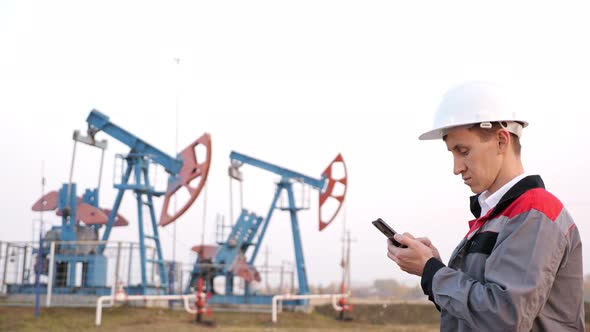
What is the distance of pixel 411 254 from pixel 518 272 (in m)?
0.29

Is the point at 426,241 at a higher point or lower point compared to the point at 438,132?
lower

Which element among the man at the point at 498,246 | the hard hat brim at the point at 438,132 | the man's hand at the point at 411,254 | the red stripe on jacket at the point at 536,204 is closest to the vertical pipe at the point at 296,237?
the hard hat brim at the point at 438,132

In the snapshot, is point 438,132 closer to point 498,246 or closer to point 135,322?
point 498,246

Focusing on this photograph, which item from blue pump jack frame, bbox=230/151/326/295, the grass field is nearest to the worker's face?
the grass field

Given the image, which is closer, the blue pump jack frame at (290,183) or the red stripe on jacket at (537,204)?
the red stripe on jacket at (537,204)

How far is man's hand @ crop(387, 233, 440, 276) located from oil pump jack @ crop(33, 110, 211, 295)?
45.0 ft

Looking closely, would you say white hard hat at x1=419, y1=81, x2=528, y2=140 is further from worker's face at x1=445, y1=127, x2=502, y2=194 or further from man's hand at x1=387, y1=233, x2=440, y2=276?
man's hand at x1=387, y1=233, x2=440, y2=276

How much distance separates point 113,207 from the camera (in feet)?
54.7

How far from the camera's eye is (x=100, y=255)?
15.7 m

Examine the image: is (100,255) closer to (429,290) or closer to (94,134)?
(94,134)

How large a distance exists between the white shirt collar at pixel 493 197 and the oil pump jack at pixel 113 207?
13.7 metres

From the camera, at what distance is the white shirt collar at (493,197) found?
1719 mm

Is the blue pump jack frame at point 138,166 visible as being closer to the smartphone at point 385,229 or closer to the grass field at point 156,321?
the grass field at point 156,321

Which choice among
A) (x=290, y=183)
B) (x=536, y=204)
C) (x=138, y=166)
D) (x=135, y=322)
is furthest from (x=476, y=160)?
(x=290, y=183)
